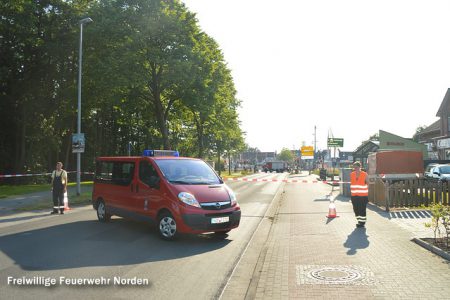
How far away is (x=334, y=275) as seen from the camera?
6398 millimetres

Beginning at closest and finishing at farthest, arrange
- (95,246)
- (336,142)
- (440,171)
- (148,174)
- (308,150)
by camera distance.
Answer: (95,246) < (148,174) < (440,171) < (336,142) < (308,150)

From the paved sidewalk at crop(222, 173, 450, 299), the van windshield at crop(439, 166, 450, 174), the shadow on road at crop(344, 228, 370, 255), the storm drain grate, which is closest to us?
the paved sidewalk at crop(222, 173, 450, 299)

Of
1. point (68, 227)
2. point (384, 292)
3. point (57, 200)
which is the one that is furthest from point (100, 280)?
point (57, 200)

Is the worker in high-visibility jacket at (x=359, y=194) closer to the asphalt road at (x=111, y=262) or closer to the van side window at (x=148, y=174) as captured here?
the asphalt road at (x=111, y=262)

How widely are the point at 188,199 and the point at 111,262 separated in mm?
2359

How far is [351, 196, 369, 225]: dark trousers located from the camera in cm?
1134

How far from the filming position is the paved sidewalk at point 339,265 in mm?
5621

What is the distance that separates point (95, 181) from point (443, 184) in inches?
491

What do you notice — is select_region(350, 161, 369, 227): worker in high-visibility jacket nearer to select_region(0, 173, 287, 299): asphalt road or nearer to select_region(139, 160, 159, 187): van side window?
A: select_region(0, 173, 287, 299): asphalt road

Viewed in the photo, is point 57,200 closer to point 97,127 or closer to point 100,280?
point 100,280

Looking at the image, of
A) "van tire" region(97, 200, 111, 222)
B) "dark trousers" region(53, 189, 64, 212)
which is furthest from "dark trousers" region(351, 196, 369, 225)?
"dark trousers" region(53, 189, 64, 212)

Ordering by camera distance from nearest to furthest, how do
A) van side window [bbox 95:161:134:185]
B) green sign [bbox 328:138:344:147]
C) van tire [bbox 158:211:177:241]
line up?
van tire [bbox 158:211:177:241], van side window [bbox 95:161:134:185], green sign [bbox 328:138:344:147]

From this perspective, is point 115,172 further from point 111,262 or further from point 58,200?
point 111,262

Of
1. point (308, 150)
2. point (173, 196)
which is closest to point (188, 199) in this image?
point (173, 196)
